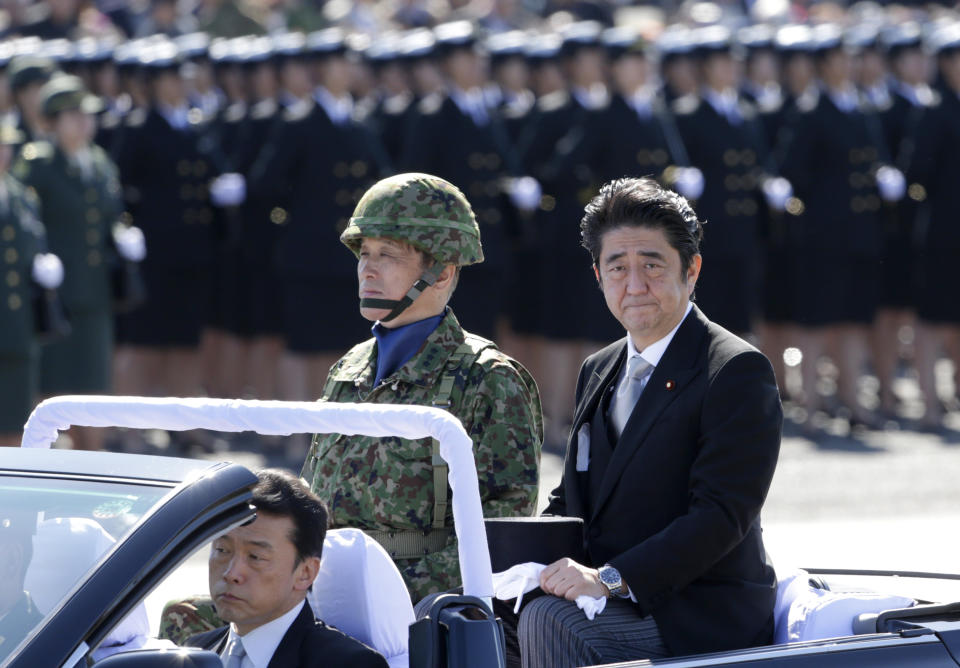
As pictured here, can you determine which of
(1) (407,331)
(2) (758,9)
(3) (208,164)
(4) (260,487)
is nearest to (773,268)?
(3) (208,164)

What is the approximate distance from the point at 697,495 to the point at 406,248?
1.07m

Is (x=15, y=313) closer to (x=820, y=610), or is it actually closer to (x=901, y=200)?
(x=820, y=610)

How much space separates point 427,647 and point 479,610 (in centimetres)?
14

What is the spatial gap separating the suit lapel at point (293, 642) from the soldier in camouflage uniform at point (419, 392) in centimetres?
63

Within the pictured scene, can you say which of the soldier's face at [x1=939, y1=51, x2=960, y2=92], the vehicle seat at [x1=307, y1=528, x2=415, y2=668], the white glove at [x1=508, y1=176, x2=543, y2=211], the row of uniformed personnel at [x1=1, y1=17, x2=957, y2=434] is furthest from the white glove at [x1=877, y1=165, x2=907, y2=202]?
the vehicle seat at [x1=307, y1=528, x2=415, y2=668]

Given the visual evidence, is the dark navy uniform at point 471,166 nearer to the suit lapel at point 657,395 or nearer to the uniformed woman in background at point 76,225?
the uniformed woman in background at point 76,225

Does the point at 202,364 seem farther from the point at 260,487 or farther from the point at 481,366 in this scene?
the point at 260,487

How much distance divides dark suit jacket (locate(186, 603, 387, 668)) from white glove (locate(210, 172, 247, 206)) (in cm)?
734

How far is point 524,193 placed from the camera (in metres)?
10.2

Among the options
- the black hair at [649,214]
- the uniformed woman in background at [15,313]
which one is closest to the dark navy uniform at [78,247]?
the uniformed woman in background at [15,313]

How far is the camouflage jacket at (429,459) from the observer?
3795 millimetres

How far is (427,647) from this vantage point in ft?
9.04

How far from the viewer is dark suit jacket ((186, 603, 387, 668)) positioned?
302cm

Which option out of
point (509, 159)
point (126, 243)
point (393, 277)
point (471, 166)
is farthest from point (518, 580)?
point (509, 159)
